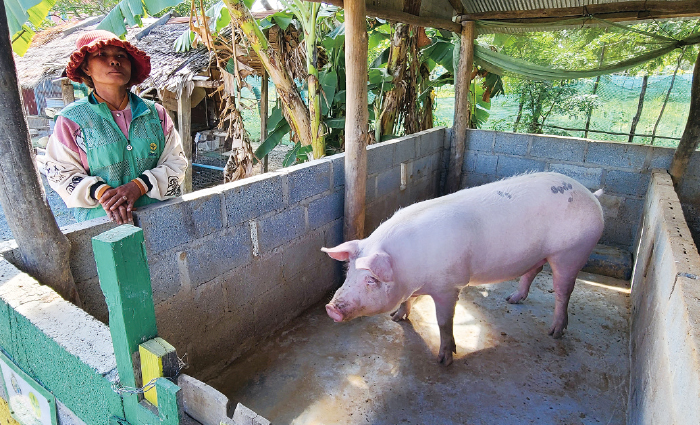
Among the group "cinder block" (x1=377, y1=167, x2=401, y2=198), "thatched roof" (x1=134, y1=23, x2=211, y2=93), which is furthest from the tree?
"thatched roof" (x1=134, y1=23, x2=211, y2=93)

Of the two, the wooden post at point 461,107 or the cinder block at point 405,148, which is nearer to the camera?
the cinder block at point 405,148

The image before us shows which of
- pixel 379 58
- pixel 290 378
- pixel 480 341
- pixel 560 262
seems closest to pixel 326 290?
pixel 290 378

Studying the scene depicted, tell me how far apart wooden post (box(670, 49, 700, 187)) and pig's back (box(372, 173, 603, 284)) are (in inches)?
71.1

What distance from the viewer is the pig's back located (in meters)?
2.70

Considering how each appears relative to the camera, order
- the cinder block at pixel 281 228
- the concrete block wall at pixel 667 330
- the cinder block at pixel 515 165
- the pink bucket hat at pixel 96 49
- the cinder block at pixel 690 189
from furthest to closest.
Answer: the cinder block at pixel 515 165, the cinder block at pixel 690 189, the cinder block at pixel 281 228, the pink bucket hat at pixel 96 49, the concrete block wall at pixel 667 330

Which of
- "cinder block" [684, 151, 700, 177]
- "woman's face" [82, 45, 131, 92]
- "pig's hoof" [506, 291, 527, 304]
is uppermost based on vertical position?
"woman's face" [82, 45, 131, 92]

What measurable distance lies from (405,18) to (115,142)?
123 inches

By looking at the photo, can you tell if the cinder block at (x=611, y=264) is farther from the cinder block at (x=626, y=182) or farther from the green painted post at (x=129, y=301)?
the green painted post at (x=129, y=301)

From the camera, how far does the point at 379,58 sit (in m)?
6.29

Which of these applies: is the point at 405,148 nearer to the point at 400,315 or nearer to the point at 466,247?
the point at 400,315

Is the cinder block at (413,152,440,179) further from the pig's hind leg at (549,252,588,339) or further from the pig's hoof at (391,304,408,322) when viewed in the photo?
the pig's hind leg at (549,252,588,339)

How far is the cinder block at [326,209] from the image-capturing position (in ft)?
11.5

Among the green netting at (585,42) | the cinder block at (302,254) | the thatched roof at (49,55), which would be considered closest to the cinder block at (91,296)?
the cinder block at (302,254)

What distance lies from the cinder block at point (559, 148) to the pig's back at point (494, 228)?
1871mm
